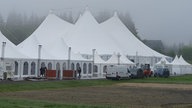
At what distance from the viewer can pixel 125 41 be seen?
263 ft

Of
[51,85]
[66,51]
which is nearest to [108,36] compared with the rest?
[66,51]

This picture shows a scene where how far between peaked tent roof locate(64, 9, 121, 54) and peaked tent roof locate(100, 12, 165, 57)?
13.9ft

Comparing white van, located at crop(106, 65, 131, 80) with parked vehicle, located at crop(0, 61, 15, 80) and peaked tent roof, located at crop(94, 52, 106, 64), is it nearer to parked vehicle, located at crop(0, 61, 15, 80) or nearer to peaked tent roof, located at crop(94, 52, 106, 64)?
peaked tent roof, located at crop(94, 52, 106, 64)

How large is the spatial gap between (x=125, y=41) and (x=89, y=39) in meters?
10.9

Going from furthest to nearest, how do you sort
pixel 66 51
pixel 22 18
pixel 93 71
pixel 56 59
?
pixel 22 18, pixel 93 71, pixel 66 51, pixel 56 59

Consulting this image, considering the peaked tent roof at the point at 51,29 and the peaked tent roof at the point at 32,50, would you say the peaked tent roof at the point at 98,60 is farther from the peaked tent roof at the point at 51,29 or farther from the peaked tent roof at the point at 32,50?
the peaked tent roof at the point at 51,29

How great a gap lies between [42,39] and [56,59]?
23.5 m

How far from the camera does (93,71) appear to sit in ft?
200

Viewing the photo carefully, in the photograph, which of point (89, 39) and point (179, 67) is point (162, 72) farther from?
point (179, 67)

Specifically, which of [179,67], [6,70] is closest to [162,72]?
[179,67]

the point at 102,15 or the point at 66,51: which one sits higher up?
the point at 102,15

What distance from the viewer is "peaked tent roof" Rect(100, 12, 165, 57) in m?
76.9

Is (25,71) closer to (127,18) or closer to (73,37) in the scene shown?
(73,37)

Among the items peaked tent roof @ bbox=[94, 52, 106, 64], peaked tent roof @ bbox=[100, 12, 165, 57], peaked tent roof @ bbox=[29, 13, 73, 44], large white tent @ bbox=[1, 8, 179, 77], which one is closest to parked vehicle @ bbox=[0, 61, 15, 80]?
large white tent @ bbox=[1, 8, 179, 77]
